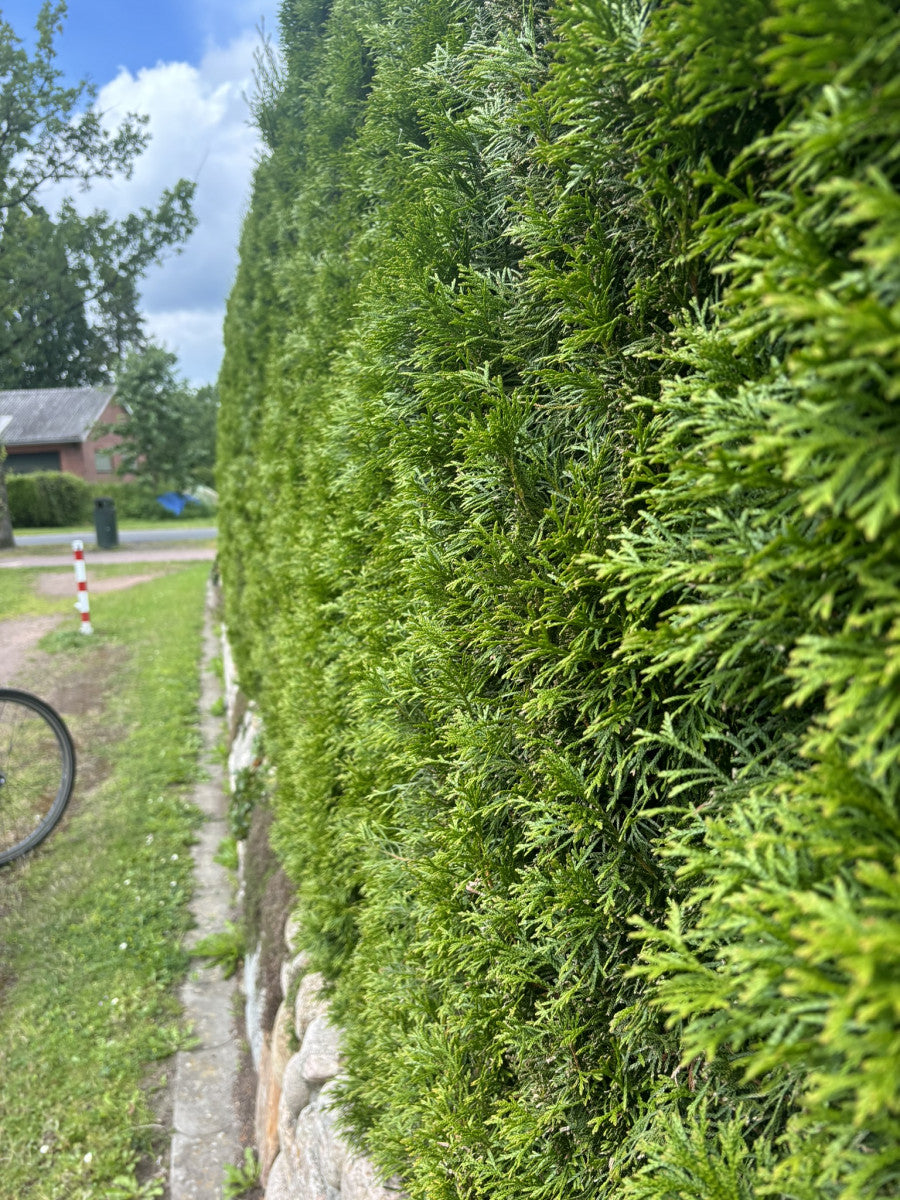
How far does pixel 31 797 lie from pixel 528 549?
5.37 meters

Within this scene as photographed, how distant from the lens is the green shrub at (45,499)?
1150 inches

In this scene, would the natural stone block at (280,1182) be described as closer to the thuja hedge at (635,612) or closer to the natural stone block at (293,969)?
the natural stone block at (293,969)

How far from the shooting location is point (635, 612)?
1158 millimetres

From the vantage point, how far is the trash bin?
20.6 m

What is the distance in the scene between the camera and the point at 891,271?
2.12ft

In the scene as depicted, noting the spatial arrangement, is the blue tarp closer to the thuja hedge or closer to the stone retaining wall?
the stone retaining wall

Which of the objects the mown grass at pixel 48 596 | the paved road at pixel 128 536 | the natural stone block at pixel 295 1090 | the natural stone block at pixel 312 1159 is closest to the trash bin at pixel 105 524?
the paved road at pixel 128 536

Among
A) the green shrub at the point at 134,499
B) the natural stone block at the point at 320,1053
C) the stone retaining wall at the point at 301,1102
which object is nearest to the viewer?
the stone retaining wall at the point at 301,1102

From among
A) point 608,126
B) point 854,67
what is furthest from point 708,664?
point 608,126

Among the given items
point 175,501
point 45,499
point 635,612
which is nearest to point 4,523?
point 45,499

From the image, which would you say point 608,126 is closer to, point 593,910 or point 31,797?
point 593,910

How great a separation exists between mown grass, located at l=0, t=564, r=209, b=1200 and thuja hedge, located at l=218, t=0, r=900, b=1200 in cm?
197

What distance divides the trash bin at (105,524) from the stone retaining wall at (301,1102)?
19126 millimetres

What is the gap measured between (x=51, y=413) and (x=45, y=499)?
10.1m
